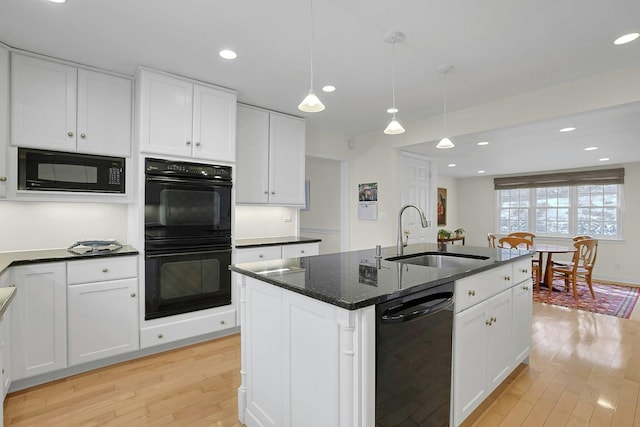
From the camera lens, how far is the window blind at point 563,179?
638 centimetres

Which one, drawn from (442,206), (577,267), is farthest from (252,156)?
(442,206)

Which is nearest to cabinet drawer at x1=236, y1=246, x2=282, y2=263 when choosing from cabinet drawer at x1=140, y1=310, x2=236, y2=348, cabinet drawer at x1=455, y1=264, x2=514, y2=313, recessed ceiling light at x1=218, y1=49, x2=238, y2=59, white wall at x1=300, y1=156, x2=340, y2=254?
cabinet drawer at x1=140, y1=310, x2=236, y2=348

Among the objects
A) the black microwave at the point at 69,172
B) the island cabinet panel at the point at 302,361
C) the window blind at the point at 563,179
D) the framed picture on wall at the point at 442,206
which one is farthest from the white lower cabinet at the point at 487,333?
the framed picture on wall at the point at 442,206

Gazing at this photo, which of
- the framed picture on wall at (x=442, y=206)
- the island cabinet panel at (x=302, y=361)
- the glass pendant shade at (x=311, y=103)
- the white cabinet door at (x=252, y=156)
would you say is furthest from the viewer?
the framed picture on wall at (x=442, y=206)

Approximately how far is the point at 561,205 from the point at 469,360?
7.11 m

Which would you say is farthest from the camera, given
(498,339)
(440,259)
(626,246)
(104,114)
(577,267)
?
(626,246)

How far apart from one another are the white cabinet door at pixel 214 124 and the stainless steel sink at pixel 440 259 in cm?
189

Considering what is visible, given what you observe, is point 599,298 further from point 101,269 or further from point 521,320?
point 101,269

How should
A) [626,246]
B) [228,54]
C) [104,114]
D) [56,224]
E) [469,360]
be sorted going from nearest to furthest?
[469,360] < [228,54] < [104,114] < [56,224] < [626,246]

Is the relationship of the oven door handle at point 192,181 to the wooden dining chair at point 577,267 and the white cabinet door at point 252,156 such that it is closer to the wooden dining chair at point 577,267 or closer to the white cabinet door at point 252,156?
the white cabinet door at point 252,156

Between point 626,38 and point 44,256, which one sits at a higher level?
point 626,38

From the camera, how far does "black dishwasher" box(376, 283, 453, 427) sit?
4.25 ft

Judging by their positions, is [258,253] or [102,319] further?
[258,253]

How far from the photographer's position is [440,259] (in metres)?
2.53
